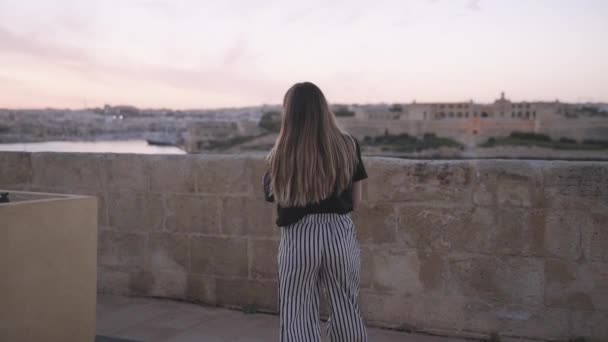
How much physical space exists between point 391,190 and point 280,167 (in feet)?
4.71

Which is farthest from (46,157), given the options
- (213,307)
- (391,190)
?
(391,190)

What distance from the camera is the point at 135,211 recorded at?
3.83 m

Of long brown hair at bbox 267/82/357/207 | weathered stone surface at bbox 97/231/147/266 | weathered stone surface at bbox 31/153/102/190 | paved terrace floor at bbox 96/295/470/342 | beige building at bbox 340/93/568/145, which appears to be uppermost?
beige building at bbox 340/93/568/145

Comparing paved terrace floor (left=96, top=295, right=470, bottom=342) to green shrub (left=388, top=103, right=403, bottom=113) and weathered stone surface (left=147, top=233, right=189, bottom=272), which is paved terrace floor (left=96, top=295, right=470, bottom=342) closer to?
weathered stone surface (left=147, top=233, right=189, bottom=272)

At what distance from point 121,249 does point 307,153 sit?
8.19 ft

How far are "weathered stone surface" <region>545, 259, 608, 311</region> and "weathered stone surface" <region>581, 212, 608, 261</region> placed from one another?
0.15 ft

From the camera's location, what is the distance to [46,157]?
161 inches

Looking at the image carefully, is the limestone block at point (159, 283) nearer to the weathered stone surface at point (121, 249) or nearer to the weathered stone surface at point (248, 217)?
the weathered stone surface at point (121, 249)

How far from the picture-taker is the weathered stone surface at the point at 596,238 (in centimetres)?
281

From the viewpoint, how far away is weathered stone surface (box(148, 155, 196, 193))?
3.65 meters

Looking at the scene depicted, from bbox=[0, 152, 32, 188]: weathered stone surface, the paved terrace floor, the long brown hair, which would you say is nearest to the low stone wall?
the paved terrace floor

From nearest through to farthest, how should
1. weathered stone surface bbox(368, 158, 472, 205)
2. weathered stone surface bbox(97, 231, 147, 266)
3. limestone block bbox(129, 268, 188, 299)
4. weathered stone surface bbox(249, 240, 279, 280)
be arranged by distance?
weathered stone surface bbox(368, 158, 472, 205) < weathered stone surface bbox(249, 240, 279, 280) < limestone block bbox(129, 268, 188, 299) < weathered stone surface bbox(97, 231, 147, 266)

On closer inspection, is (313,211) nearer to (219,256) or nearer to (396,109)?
(219,256)

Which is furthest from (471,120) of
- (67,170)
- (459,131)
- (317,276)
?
(317,276)
